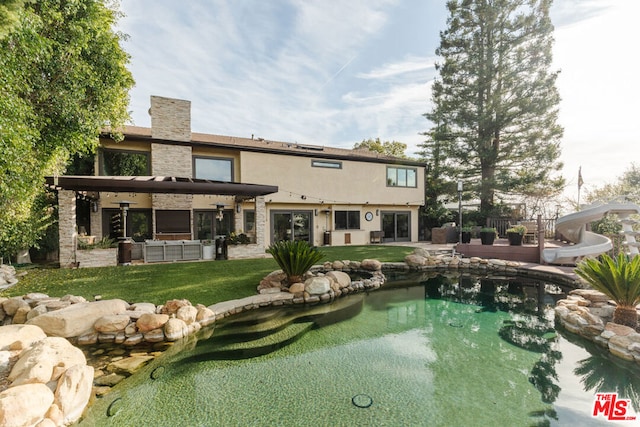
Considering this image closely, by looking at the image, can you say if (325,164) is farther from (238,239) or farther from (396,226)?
(238,239)

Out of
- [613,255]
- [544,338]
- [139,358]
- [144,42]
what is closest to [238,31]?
[144,42]

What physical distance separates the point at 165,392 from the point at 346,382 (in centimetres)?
219

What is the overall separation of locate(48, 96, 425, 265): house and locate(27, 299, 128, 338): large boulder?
222 inches

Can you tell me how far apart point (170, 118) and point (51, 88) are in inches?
276

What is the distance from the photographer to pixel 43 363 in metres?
2.92

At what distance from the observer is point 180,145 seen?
1285cm

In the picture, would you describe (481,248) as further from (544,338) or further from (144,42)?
(144,42)

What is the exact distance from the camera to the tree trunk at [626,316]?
4.66 meters

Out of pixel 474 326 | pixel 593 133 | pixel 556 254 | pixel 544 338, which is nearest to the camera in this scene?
pixel 544 338

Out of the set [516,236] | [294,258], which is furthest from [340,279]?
[516,236]

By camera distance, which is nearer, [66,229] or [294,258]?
[294,258]

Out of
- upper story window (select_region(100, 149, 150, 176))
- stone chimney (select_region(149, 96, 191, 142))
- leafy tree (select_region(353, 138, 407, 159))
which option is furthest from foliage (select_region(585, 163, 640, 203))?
upper story window (select_region(100, 149, 150, 176))

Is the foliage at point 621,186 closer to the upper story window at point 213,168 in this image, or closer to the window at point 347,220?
the window at point 347,220

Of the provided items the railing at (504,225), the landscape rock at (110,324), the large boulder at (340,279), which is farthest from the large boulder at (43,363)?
the railing at (504,225)
